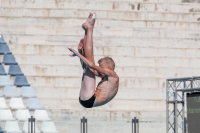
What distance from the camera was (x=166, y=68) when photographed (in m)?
24.1

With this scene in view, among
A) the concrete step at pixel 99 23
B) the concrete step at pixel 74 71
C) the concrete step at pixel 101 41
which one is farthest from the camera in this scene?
the concrete step at pixel 99 23

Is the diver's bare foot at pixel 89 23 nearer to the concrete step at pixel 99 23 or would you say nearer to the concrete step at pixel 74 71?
the concrete step at pixel 74 71

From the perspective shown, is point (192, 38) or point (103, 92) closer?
point (103, 92)

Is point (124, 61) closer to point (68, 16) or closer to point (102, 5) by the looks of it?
point (68, 16)

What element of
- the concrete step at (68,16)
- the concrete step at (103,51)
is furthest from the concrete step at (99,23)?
the concrete step at (103,51)

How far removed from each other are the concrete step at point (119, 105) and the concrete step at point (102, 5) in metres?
4.08

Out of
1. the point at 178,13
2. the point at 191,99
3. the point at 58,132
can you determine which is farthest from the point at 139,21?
the point at 191,99

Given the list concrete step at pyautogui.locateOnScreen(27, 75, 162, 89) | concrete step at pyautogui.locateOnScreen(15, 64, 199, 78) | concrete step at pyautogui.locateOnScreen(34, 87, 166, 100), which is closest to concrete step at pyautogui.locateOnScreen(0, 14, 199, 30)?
concrete step at pyautogui.locateOnScreen(15, 64, 199, 78)

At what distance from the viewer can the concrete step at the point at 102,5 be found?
25.9 meters

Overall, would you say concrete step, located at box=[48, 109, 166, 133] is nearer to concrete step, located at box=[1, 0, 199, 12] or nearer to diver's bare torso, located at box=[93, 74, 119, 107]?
concrete step, located at box=[1, 0, 199, 12]

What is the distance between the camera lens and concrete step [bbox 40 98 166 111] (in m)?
22.8

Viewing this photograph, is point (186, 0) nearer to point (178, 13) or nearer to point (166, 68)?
point (178, 13)

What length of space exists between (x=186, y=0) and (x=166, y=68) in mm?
3606

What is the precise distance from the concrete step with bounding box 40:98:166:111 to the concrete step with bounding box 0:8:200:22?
10.8ft
